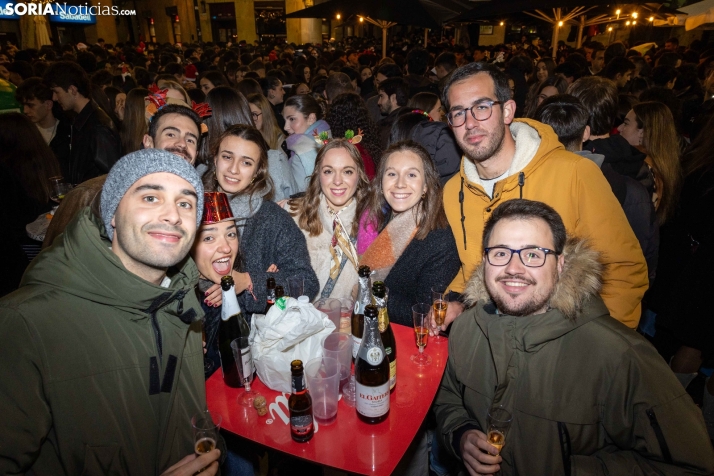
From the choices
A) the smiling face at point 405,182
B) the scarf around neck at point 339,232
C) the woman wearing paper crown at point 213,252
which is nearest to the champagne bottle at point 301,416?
the woman wearing paper crown at point 213,252

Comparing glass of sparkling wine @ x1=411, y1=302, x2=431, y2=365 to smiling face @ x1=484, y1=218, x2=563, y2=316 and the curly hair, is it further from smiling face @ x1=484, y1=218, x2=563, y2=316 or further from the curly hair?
the curly hair

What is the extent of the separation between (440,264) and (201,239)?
5.03 ft

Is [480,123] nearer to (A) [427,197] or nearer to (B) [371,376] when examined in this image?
(A) [427,197]

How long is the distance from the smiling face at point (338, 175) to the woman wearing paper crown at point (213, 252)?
834 mm

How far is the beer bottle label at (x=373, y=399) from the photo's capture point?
1779 millimetres

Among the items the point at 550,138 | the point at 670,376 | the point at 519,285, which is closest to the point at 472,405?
the point at 519,285

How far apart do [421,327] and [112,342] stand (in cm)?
145

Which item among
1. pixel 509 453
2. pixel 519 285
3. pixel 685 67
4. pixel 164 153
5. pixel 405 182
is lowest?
pixel 509 453

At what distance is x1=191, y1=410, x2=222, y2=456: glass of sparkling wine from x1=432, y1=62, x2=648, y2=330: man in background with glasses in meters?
1.43

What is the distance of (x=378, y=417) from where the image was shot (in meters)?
1.84

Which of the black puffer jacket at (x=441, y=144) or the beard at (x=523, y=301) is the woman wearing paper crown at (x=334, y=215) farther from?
the beard at (x=523, y=301)

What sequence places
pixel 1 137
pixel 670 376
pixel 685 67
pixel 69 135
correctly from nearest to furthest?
pixel 670 376, pixel 1 137, pixel 69 135, pixel 685 67

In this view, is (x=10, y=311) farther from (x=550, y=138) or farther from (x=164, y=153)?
(x=550, y=138)

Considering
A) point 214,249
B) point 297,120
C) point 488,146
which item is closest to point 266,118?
point 297,120
